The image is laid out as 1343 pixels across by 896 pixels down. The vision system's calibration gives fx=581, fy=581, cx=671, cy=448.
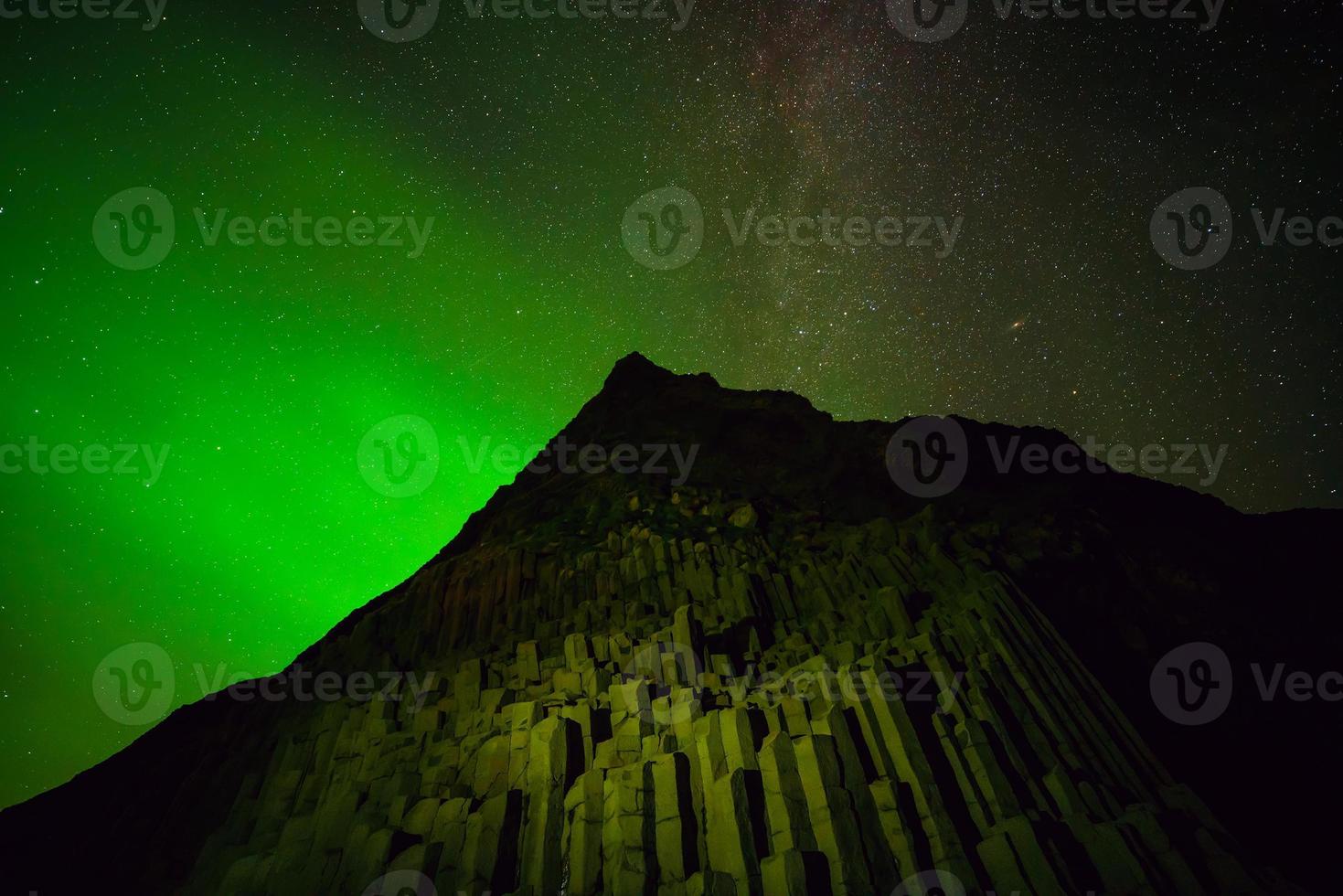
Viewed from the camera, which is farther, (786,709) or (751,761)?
(786,709)

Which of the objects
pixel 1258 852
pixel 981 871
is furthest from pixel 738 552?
pixel 1258 852

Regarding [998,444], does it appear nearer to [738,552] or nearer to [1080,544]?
[1080,544]

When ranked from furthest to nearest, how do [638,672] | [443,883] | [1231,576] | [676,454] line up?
[676,454] → [1231,576] → [638,672] → [443,883]

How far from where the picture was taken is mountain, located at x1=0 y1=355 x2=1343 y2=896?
6758 millimetres

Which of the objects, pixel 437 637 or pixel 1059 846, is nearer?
pixel 1059 846

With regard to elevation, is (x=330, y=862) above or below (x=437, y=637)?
below

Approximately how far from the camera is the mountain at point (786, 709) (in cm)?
676

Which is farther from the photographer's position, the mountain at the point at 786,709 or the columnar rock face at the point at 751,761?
the mountain at the point at 786,709

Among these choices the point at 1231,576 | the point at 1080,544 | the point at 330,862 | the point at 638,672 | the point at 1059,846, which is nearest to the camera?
the point at 1059,846

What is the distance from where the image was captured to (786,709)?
27.5 feet

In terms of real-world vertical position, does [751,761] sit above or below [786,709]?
below

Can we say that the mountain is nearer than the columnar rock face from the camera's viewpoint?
No

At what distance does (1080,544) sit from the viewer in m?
13.3

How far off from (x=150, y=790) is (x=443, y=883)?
37.4 ft
